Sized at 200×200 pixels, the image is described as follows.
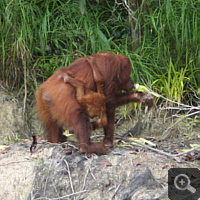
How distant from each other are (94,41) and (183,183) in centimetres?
288

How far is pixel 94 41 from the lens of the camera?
609cm

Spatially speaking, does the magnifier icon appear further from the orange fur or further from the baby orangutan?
the baby orangutan

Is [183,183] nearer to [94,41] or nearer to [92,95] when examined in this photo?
[92,95]

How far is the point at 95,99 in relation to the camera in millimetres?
4383

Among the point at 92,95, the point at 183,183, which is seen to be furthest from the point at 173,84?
the point at 183,183

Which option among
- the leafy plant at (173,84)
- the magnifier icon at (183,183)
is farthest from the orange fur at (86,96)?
the leafy plant at (173,84)

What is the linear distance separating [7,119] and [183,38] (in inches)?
107

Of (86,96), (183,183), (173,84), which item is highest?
(86,96)

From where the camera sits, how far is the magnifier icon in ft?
12.3

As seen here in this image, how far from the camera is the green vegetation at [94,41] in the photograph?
5867 millimetres

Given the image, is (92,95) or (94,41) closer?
(92,95)

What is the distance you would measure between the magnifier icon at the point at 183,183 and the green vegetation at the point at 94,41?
1910mm

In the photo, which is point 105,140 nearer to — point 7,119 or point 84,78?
point 84,78

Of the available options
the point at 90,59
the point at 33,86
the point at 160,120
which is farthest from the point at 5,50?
the point at 160,120
